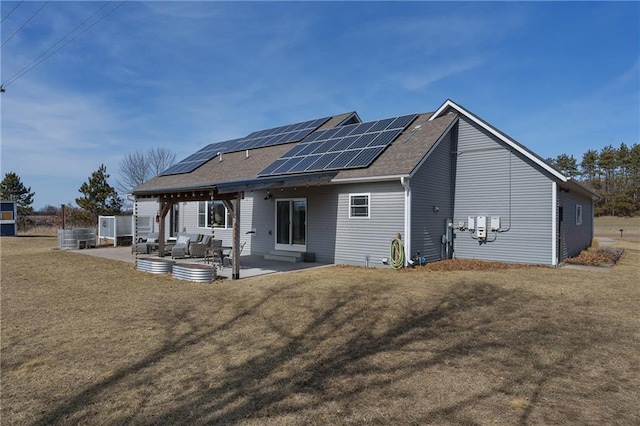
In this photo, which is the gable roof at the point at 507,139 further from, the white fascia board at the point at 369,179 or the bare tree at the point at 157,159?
the bare tree at the point at 157,159

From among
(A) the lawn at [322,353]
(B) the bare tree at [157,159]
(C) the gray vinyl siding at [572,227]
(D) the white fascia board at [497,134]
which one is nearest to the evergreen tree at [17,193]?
(B) the bare tree at [157,159]

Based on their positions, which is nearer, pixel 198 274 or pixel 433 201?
pixel 198 274

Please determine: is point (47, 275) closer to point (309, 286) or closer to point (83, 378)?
point (309, 286)

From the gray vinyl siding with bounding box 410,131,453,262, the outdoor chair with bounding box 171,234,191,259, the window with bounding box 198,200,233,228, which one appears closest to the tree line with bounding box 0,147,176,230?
the window with bounding box 198,200,233,228

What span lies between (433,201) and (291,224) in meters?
5.27

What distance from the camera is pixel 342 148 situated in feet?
50.2

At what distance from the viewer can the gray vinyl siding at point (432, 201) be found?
1284 cm

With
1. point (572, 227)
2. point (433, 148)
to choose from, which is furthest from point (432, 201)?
point (572, 227)

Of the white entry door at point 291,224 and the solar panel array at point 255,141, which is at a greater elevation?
the solar panel array at point 255,141

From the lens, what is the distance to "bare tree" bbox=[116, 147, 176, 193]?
44.7m

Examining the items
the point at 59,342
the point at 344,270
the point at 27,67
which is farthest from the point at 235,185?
the point at 27,67

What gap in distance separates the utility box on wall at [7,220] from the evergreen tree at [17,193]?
10.6m

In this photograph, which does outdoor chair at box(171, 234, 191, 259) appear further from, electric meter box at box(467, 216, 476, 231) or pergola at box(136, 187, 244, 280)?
electric meter box at box(467, 216, 476, 231)

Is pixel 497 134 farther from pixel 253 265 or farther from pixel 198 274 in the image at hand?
pixel 198 274
